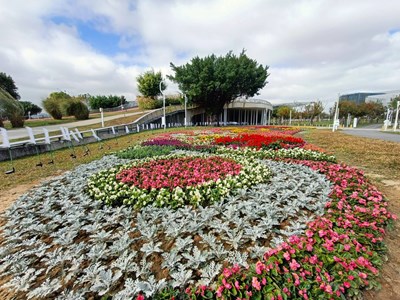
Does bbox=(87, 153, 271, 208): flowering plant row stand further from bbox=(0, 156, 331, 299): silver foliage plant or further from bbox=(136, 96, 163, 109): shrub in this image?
bbox=(136, 96, 163, 109): shrub

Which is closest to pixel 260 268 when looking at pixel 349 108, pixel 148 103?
pixel 148 103

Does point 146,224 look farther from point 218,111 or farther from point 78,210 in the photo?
point 218,111

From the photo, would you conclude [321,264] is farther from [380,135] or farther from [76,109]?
[76,109]

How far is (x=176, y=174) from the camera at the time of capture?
425cm

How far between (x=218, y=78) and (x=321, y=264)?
88.2 feet

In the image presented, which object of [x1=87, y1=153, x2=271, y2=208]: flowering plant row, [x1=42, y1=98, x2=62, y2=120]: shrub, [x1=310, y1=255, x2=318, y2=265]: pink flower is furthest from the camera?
[x1=42, y1=98, x2=62, y2=120]: shrub

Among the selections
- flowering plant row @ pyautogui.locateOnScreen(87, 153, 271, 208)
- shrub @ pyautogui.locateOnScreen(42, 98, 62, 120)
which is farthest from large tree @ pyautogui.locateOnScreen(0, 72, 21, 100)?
flowering plant row @ pyautogui.locateOnScreen(87, 153, 271, 208)

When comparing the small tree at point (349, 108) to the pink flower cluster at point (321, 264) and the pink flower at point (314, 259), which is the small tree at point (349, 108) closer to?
the pink flower cluster at point (321, 264)

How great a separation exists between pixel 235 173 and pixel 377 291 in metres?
2.71

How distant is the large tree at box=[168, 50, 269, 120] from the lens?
26531 millimetres

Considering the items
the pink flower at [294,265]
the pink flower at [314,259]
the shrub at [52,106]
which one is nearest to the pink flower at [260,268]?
the pink flower at [294,265]

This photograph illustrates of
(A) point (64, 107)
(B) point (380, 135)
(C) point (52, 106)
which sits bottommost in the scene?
(B) point (380, 135)

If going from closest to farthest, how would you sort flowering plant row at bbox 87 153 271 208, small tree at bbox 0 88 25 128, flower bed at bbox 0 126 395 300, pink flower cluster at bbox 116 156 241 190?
1. flower bed at bbox 0 126 395 300
2. flowering plant row at bbox 87 153 271 208
3. pink flower cluster at bbox 116 156 241 190
4. small tree at bbox 0 88 25 128

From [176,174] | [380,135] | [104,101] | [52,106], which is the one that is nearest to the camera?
[176,174]
